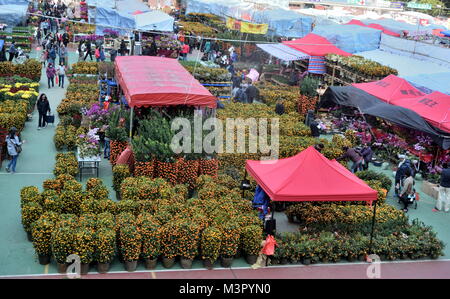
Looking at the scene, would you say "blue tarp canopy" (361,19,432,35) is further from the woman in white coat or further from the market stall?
the woman in white coat

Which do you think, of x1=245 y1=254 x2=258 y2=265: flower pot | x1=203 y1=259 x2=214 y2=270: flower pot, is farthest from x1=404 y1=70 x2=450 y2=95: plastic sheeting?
x1=203 y1=259 x2=214 y2=270: flower pot

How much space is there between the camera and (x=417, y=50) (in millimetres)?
29078

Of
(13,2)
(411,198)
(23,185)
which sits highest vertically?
(13,2)

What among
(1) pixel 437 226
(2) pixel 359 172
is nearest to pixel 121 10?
(2) pixel 359 172

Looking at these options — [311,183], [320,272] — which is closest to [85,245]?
[320,272]

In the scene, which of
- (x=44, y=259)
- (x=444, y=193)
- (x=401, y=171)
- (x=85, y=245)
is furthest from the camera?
(x=401, y=171)

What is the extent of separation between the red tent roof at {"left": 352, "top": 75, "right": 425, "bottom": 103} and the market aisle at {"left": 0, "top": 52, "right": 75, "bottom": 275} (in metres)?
12.7

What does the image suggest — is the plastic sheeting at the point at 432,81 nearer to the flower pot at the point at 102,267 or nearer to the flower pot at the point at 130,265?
the flower pot at the point at 130,265

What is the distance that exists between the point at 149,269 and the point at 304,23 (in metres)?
30.7

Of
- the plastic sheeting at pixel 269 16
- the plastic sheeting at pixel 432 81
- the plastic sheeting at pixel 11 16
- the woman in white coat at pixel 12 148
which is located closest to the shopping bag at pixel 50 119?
the woman in white coat at pixel 12 148

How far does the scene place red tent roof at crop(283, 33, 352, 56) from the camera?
2955 cm

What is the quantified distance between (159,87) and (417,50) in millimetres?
17852

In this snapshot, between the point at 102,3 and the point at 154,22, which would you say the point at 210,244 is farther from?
the point at 102,3

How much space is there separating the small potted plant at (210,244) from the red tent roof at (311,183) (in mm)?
1577
